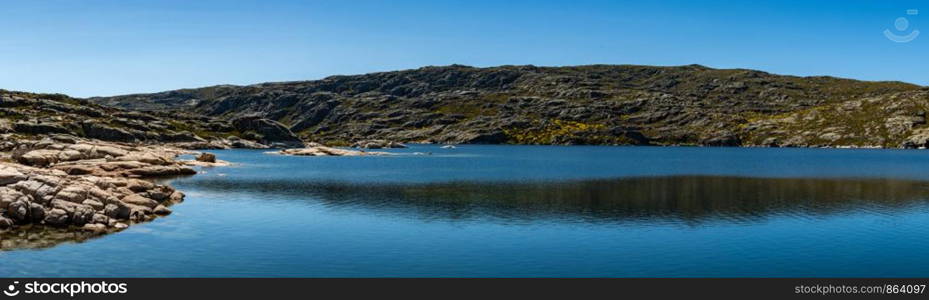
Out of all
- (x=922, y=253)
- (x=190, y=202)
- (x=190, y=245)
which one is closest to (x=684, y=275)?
(x=922, y=253)

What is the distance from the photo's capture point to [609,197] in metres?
90.9

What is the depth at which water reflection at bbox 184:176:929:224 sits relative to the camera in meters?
73.4

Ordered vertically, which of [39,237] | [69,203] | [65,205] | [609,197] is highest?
[69,203]

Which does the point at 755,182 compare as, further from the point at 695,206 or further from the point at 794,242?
the point at 794,242

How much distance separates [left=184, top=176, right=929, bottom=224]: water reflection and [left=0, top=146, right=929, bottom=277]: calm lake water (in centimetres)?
32

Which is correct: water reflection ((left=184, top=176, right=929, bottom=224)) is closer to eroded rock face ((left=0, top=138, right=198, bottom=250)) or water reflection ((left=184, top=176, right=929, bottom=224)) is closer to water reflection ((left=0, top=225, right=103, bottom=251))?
eroded rock face ((left=0, top=138, right=198, bottom=250))

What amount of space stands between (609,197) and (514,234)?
3585cm
